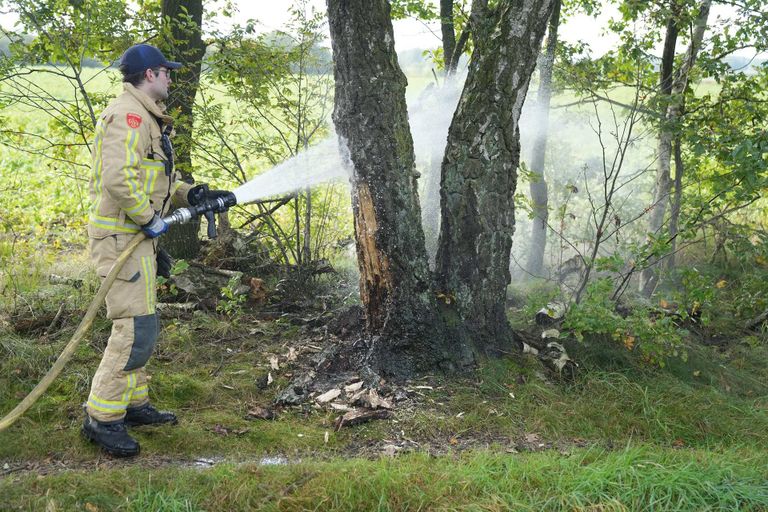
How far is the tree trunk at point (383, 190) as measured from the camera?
4.72 meters

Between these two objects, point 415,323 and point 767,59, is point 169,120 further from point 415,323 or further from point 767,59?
point 767,59

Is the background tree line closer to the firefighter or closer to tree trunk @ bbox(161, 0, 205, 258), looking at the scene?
tree trunk @ bbox(161, 0, 205, 258)

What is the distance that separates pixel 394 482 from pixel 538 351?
2.40 meters

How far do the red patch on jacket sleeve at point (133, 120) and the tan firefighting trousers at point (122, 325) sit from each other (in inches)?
24.8

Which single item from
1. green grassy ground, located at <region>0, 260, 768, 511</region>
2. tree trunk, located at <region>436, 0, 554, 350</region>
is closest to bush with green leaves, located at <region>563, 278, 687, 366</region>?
green grassy ground, located at <region>0, 260, 768, 511</region>

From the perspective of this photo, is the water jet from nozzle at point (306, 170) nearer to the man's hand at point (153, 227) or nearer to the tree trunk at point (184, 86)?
the tree trunk at point (184, 86)

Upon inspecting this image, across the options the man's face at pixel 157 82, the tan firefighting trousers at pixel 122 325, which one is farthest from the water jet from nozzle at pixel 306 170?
the tan firefighting trousers at pixel 122 325

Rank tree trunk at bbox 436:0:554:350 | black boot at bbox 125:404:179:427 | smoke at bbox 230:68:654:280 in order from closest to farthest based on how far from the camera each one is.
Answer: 1. black boot at bbox 125:404:179:427
2. tree trunk at bbox 436:0:554:350
3. smoke at bbox 230:68:654:280

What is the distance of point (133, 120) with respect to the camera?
366cm

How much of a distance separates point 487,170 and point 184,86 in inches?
130

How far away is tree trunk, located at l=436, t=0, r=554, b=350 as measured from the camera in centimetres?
482

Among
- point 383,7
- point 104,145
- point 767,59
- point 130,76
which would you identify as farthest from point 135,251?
point 767,59

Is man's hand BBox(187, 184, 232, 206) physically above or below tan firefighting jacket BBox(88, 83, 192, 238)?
below

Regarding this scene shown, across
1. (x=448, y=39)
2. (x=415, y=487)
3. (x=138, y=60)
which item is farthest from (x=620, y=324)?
(x=448, y=39)
